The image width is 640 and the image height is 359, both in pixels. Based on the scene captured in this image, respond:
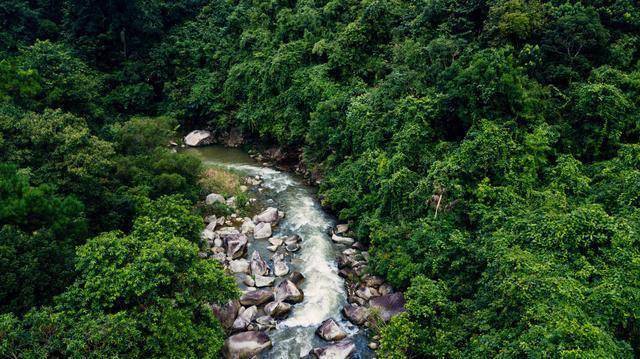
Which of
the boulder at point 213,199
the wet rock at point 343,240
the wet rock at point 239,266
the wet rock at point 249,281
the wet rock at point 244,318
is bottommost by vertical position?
the wet rock at point 244,318

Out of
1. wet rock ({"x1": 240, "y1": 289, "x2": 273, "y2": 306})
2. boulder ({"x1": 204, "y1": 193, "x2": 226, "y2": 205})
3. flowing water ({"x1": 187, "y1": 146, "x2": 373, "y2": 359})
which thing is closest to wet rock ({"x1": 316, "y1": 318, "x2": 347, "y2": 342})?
flowing water ({"x1": 187, "y1": 146, "x2": 373, "y2": 359})

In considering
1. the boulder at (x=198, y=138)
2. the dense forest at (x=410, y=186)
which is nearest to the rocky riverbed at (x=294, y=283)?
the dense forest at (x=410, y=186)

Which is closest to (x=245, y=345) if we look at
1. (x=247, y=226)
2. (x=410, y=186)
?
(x=247, y=226)

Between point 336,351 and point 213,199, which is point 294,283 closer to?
point 336,351

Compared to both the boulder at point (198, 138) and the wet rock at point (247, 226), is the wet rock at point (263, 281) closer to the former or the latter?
the wet rock at point (247, 226)

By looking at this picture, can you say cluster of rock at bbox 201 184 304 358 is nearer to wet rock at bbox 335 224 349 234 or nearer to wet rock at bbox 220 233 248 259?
wet rock at bbox 220 233 248 259

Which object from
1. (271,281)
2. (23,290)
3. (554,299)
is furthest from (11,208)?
(554,299)

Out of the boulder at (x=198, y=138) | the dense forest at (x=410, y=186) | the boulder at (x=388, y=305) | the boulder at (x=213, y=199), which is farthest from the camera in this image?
the boulder at (x=198, y=138)
